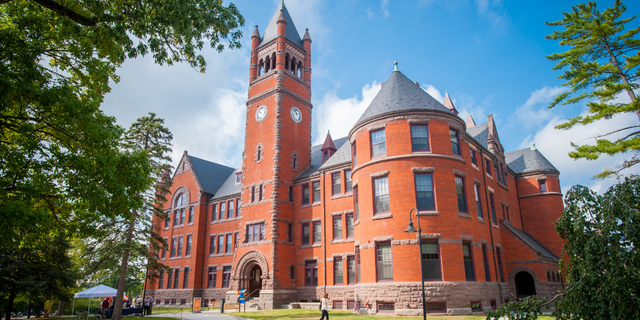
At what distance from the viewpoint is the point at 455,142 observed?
2455 cm

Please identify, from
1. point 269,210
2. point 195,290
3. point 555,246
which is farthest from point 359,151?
point 195,290

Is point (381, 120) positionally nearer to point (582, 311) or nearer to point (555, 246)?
point (582, 311)

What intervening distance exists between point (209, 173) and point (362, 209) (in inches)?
1134

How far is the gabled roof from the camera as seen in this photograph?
35.2 meters

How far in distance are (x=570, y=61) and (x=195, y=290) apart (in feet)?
126

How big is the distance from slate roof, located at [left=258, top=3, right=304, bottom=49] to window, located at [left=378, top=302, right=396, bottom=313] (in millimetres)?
27843

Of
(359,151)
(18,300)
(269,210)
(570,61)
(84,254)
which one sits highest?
(570,61)

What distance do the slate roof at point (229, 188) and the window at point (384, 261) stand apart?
22.3 m

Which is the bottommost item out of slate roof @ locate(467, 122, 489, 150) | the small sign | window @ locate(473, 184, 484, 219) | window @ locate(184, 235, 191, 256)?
the small sign

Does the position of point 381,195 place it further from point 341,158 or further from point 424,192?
point 341,158

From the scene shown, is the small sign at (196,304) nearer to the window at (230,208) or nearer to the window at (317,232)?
the window at (317,232)

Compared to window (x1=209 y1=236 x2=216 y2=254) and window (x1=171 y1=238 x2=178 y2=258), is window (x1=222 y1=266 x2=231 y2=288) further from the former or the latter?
window (x1=171 y1=238 x2=178 y2=258)

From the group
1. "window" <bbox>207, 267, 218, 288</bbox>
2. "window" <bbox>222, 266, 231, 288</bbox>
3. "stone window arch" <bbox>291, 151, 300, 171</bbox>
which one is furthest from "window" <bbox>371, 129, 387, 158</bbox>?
"window" <bbox>207, 267, 218, 288</bbox>

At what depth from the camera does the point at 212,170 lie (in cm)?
4875
